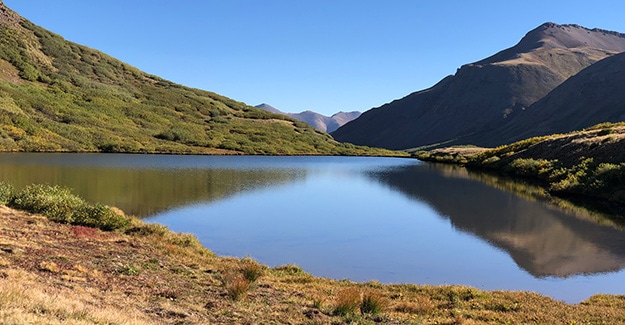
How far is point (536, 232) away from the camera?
32.9 meters

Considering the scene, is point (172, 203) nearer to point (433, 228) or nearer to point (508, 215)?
point (433, 228)

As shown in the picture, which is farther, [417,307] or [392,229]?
[392,229]

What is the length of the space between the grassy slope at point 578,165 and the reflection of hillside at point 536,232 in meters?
7.35

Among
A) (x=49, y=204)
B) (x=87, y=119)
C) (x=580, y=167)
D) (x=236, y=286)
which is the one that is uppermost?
(x=87, y=119)

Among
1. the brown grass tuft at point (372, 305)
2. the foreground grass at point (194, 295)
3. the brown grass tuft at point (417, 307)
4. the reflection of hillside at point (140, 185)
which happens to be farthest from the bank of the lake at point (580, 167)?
the reflection of hillside at point (140, 185)

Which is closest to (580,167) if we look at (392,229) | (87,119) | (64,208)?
(392,229)

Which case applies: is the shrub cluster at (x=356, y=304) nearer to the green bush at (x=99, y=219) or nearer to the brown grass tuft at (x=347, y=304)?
the brown grass tuft at (x=347, y=304)

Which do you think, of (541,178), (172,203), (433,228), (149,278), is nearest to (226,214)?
(172,203)

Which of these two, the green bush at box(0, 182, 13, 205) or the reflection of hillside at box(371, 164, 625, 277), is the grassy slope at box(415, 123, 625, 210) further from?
the green bush at box(0, 182, 13, 205)

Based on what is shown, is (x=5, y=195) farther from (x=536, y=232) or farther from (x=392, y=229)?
(x=536, y=232)

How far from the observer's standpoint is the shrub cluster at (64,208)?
2492cm

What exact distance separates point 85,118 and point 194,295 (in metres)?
145

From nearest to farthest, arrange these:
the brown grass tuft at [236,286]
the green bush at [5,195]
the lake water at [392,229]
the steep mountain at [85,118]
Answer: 1. the brown grass tuft at [236,286]
2. the lake water at [392,229]
3. the green bush at [5,195]
4. the steep mountain at [85,118]

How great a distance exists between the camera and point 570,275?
2256 cm
